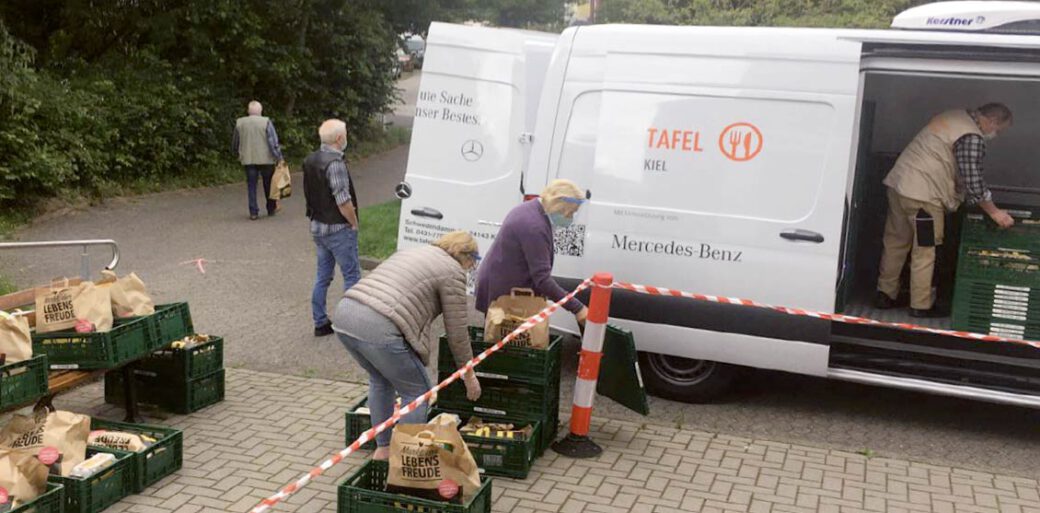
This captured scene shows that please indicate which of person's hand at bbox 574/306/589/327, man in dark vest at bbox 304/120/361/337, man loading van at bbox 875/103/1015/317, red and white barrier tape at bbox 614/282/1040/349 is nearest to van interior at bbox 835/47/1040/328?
man loading van at bbox 875/103/1015/317

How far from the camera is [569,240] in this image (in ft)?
24.2

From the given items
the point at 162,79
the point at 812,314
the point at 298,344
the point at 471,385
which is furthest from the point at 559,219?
the point at 162,79

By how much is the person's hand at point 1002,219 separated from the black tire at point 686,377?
1927 millimetres

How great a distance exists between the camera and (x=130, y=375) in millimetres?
6516

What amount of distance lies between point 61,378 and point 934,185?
18.9ft

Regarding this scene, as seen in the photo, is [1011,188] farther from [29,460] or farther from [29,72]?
[29,72]

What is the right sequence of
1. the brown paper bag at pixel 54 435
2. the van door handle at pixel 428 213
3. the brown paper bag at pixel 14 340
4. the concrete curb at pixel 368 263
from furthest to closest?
the concrete curb at pixel 368 263, the van door handle at pixel 428 213, the brown paper bag at pixel 14 340, the brown paper bag at pixel 54 435

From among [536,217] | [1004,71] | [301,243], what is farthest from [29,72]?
[1004,71]

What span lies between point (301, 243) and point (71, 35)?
301 inches

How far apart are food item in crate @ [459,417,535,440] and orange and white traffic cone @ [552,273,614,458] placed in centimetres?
41

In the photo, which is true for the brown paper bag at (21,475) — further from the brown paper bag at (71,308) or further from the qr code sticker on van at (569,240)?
the qr code sticker on van at (569,240)

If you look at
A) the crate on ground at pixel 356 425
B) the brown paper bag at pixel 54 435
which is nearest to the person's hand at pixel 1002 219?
the crate on ground at pixel 356 425

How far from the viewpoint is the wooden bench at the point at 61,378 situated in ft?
19.6

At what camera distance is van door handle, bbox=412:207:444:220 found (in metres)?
8.45
